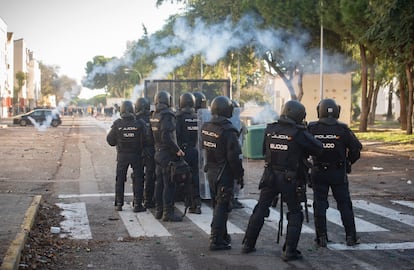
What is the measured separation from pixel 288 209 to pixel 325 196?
94 centimetres

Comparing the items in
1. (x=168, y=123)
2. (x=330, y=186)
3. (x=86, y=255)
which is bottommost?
(x=86, y=255)

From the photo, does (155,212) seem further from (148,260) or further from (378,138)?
(378,138)

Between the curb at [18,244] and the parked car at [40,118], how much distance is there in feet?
133

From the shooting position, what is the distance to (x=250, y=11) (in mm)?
33969

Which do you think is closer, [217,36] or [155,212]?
[155,212]

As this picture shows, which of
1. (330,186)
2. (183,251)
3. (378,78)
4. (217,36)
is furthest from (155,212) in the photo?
(378,78)

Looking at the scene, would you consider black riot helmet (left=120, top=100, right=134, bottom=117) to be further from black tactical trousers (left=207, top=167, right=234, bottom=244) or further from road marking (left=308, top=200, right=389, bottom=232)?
road marking (left=308, top=200, right=389, bottom=232)

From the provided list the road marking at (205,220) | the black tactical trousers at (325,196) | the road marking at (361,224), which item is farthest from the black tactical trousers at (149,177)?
the black tactical trousers at (325,196)

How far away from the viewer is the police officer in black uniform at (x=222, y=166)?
23.4ft

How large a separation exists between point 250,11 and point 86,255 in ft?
94.0

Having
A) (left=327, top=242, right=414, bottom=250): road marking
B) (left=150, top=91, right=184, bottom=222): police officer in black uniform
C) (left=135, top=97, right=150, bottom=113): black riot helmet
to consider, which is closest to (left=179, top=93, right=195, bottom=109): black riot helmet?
(left=150, top=91, right=184, bottom=222): police officer in black uniform

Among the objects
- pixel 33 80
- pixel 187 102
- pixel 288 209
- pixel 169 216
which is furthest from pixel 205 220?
pixel 33 80

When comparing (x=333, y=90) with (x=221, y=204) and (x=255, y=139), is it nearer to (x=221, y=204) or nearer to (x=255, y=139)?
(x=255, y=139)

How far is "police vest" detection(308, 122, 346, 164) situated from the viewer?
7.42 meters
